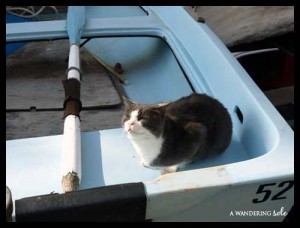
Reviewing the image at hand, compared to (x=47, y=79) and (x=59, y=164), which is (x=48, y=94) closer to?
(x=47, y=79)

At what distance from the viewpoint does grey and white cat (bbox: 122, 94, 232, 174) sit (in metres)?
1.10

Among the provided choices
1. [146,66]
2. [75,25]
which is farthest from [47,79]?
[146,66]

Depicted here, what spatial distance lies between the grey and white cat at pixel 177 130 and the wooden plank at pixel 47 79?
57 centimetres

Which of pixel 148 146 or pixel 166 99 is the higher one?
pixel 166 99

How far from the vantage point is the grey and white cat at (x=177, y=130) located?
110 cm

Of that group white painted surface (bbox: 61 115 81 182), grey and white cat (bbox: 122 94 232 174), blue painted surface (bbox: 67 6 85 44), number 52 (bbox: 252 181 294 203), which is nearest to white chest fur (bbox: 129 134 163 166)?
grey and white cat (bbox: 122 94 232 174)

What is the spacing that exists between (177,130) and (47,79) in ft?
3.15

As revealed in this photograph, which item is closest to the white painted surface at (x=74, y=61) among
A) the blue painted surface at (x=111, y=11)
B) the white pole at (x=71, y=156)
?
the white pole at (x=71, y=156)

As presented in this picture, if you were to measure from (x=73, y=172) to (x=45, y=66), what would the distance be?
1097mm

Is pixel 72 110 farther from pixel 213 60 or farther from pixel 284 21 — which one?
pixel 284 21

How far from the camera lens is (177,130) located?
115 centimetres

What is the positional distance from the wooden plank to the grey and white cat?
57 cm

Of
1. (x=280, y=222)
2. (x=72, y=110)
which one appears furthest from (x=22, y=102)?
(x=280, y=222)

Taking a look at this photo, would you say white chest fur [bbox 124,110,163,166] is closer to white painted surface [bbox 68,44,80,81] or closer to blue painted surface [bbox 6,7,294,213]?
blue painted surface [bbox 6,7,294,213]
